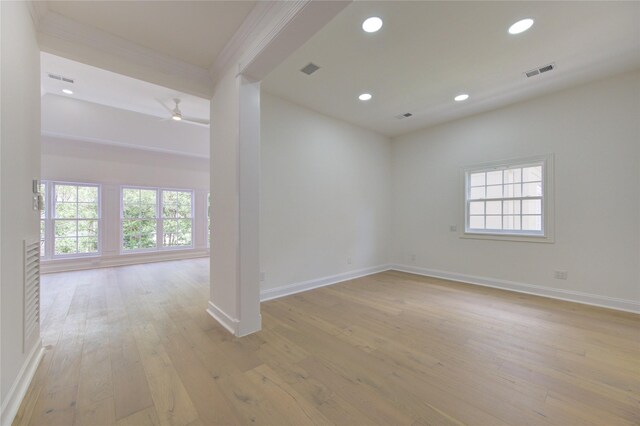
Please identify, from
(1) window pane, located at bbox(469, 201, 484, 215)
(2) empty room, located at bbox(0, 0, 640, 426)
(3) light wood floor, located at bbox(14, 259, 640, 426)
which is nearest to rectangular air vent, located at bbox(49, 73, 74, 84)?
(2) empty room, located at bbox(0, 0, 640, 426)

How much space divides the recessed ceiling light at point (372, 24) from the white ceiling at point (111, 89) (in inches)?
117

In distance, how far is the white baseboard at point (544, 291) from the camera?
3029mm

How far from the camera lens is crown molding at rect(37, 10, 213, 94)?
208 cm

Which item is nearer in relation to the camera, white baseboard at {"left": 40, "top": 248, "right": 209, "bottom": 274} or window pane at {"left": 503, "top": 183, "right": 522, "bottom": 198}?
window pane at {"left": 503, "top": 183, "right": 522, "bottom": 198}

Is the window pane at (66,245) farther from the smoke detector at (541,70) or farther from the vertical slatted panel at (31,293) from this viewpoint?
the smoke detector at (541,70)

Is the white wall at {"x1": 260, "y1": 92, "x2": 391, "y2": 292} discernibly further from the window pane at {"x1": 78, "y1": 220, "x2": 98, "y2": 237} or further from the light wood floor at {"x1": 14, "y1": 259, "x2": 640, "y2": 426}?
the window pane at {"x1": 78, "y1": 220, "x2": 98, "y2": 237}

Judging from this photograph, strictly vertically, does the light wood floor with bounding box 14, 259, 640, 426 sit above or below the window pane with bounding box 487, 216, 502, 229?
below

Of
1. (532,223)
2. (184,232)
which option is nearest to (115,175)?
(184,232)

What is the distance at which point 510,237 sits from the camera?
3.87 m

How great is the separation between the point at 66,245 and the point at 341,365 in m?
6.58

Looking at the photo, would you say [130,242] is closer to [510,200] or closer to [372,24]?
[372,24]

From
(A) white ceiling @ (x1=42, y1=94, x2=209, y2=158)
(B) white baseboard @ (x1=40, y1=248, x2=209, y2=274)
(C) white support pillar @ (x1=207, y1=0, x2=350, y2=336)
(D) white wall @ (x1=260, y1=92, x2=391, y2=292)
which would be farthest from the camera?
(B) white baseboard @ (x1=40, y1=248, x2=209, y2=274)

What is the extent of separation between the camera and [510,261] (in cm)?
385

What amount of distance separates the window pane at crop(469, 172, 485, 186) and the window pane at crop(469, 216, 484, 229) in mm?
582
